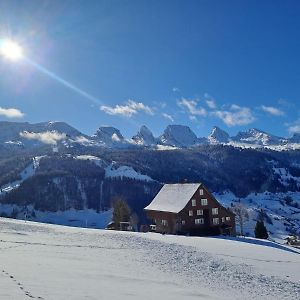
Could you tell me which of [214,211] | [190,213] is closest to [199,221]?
[190,213]

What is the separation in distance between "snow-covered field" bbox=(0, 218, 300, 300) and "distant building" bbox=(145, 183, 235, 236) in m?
43.6

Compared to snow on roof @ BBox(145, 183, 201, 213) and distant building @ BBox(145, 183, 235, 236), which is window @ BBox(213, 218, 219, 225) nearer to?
distant building @ BBox(145, 183, 235, 236)

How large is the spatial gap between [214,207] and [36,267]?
2723 inches

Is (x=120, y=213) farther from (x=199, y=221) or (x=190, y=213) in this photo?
(x=199, y=221)

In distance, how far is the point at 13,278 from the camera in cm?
1652

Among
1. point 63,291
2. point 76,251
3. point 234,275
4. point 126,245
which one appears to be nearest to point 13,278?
point 63,291

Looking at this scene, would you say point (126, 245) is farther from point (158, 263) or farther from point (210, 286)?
point (210, 286)

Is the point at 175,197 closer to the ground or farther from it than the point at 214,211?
farther from it

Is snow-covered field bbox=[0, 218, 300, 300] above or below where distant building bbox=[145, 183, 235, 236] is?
below

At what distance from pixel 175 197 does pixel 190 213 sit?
5303 millimetres

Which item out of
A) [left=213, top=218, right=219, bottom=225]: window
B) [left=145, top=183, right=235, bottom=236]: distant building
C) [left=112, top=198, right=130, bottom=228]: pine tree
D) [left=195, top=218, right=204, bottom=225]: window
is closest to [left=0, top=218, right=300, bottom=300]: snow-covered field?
[left=145, top=183, right=235, bottom=236]: distant building

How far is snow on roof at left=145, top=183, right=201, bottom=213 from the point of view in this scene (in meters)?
83.0

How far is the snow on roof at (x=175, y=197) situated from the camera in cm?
8300

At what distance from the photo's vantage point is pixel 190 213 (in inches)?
3250
